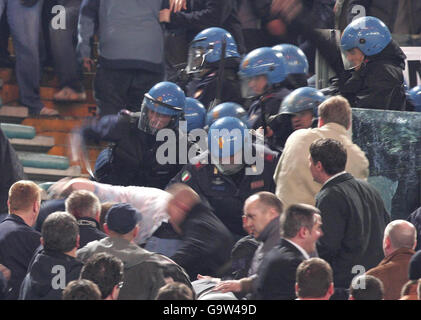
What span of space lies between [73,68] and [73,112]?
1.67ft

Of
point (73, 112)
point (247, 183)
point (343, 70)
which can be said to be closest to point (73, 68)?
point (73, 112)

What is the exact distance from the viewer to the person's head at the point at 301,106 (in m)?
10.9

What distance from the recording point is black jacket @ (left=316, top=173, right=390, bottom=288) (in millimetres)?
8531

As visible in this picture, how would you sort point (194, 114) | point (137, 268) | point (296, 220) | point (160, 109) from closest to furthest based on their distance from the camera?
1. point (296, 220)
2. point (137, 268)
3. point (160, 109)
4. point (194, 114)

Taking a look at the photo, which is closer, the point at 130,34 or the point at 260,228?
the point at 260,228

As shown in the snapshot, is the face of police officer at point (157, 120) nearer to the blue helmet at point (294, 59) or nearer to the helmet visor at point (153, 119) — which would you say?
the helmet visor at point (153, 119)

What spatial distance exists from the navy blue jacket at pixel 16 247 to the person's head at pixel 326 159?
6.61ft

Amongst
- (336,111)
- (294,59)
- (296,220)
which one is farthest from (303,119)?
(296,220)

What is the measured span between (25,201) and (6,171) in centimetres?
137

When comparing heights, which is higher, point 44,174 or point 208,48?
point 208,48

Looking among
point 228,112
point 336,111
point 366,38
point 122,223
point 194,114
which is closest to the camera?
point 122,223

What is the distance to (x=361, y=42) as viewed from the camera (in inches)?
468

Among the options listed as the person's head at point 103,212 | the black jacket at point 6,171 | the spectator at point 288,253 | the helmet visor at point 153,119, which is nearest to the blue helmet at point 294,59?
the helmet visor at point 153,119

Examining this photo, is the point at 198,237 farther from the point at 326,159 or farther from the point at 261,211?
the point at 326,159
